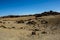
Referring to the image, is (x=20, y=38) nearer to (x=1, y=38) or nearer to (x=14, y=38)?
(x=14, y=38)

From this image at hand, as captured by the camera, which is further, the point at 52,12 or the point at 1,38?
the point at 52,12

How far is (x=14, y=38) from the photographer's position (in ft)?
57.6

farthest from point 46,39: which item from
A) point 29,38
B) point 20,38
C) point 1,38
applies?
point 1,38

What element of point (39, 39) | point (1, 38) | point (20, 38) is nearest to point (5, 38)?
point (1, 38)

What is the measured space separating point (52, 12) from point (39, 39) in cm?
3598

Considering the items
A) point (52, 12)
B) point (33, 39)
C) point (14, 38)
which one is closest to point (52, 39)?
point (33, 39)

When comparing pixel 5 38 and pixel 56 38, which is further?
pixel 56 38

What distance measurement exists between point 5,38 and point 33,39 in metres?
3.49

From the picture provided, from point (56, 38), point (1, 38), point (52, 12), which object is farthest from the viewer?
point (52, 12)

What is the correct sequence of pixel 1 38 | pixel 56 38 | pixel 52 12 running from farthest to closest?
pixel 52 12 < pixel 56 38 < pixel 1 38

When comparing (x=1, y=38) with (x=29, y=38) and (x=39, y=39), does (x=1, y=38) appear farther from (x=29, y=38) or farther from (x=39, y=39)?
(x=39, y=39)

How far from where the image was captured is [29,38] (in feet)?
59.0

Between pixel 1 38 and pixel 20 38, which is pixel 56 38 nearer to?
pixel 20 38

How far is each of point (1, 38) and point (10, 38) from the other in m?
1.14
